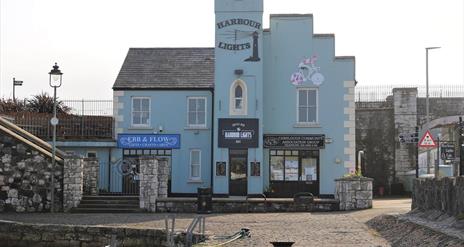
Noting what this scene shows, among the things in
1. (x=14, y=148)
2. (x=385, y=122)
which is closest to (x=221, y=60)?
(x=14, y=148)

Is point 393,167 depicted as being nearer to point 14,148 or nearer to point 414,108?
point 414,108

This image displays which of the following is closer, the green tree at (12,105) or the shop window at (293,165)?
the shop window at (293,165)

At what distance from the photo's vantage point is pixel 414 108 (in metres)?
39.2

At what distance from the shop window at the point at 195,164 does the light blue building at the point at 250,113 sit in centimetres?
5

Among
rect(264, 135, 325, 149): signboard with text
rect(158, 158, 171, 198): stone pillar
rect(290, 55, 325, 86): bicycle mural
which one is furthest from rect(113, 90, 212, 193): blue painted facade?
rect(158, 158, 171, 198): stone pillar

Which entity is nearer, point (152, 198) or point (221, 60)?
point (152, 198)

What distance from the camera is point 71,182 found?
2581 centimetres

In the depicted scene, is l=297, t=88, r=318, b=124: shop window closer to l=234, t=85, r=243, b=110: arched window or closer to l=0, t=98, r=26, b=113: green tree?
l=234, t=85, r=243, b=110: arched window

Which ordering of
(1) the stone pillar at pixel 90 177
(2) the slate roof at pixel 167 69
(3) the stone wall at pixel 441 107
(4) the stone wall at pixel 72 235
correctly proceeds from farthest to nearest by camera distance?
(3) the stone wall at pixel 441 107, (2) the slate roof at pixel 167 69, (1) the stone pillar at pixel 90 177, (4) the stone wall at pixel 72 235

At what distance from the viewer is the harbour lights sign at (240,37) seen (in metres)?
31.4

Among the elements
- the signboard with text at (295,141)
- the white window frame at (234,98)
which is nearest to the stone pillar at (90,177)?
the white window frame at (234,98)

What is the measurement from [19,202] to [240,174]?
10117 mm

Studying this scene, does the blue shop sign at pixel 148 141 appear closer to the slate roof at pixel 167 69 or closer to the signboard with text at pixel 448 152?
the slate roof at pixel 167 69

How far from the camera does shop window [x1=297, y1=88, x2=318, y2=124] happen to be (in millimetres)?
31955
